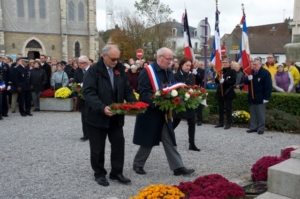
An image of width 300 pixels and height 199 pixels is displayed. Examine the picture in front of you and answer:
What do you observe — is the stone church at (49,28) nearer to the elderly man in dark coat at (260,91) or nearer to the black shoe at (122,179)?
the elderly man in dark coat at (260,91)

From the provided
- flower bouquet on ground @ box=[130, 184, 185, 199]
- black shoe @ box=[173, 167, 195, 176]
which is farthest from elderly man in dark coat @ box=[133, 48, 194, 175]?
flower bouquet on ground @ box=[130, 184, 185, 199]

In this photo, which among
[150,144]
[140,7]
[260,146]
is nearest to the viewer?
[150,144]

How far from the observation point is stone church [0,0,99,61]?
152 feet

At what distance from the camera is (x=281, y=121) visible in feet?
33.9

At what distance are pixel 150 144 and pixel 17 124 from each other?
721 cm

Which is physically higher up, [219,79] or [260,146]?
[219,79]

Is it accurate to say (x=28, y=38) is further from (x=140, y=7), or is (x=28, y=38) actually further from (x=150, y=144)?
(x=150, y=144)

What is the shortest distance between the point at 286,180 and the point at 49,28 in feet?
164

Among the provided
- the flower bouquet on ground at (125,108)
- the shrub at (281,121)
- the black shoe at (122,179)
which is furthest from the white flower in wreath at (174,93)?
the shrub at (281,121)

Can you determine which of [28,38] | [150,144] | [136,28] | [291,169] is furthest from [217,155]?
[28,38]

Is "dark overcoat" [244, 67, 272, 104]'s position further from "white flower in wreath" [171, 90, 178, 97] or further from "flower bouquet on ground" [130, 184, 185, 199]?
"flower bouquet on ground" [130, 184, 185, 199]

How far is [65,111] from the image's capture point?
14555 millimetres

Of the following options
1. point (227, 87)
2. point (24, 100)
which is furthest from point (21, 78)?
point (227, 87)

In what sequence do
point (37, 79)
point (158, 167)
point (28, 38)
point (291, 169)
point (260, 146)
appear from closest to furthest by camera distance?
1. point (291, 169)
2. point (158, 167)
3. point (260, 146)
4. point (37, 79)
5. point (28, 38)
